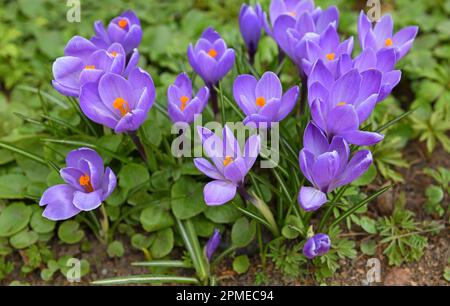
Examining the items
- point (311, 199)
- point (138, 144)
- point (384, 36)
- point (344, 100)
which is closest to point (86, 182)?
point (138, 144)

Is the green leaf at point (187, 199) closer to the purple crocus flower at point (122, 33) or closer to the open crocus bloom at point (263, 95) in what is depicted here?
the open crocus bloom at point (263, 95)

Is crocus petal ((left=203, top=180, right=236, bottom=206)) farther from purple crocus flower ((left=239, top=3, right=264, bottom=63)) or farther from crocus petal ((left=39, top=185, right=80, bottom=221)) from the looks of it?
purple crocus flower ((left=239, top=3, right=264, bottom=63))

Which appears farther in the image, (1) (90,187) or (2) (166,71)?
(2) (166,71)

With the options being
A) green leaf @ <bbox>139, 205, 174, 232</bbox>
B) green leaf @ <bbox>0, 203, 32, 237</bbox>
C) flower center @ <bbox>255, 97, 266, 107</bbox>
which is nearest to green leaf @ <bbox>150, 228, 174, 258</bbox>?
green leaf @ <bbox>139, 205, 174, 232</bbox>

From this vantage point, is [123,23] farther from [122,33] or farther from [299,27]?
[299,27]

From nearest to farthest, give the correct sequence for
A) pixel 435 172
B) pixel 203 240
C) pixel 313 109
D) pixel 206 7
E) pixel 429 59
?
pixel 313 109
pixel 203 240
pixel 435 172
pixel 429 59
pixel 206 7

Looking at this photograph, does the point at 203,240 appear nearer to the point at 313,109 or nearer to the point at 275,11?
the point at 313,109

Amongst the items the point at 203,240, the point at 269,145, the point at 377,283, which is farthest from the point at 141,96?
the point at 377,283
